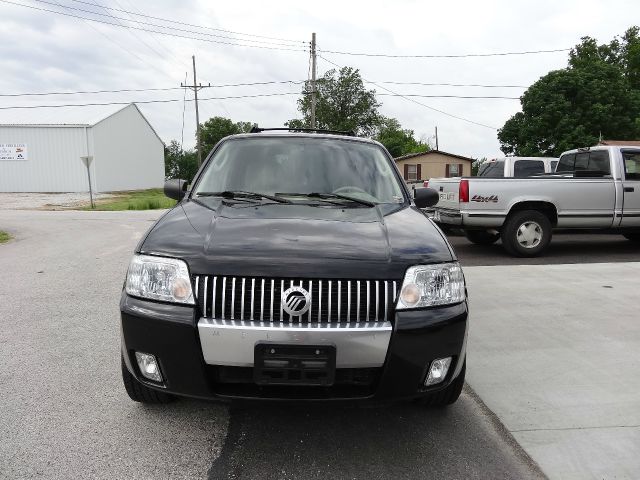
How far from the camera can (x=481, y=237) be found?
33.2ft

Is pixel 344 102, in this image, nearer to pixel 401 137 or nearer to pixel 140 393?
pixel 401 137

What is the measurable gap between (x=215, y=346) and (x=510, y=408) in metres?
1.96

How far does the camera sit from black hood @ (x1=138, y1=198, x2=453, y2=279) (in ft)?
7.90

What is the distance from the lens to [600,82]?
35.2 meters

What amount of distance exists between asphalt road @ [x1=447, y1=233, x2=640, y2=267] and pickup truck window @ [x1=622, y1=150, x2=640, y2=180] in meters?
1.41

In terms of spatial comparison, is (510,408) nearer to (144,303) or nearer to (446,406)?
(446,406)

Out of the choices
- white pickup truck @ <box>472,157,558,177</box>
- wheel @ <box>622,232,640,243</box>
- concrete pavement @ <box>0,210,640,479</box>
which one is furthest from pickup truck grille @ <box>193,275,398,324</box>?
white pickup truck @ <box>472,157,558,177</box>

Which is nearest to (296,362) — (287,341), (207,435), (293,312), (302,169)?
(287,341)

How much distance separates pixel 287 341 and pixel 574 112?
126ft

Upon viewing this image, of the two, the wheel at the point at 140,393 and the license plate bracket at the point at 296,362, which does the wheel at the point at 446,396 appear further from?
the wheel at the point at 140,393

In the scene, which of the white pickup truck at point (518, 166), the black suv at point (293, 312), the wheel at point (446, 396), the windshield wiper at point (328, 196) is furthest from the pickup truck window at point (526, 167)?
the black suv at point (293, 312)

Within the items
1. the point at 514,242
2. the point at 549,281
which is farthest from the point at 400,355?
the point at 514,242

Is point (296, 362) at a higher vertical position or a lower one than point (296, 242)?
lower

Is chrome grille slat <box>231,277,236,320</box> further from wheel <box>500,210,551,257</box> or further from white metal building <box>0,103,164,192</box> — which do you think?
white metal building <box>0,103,164,192</box>
